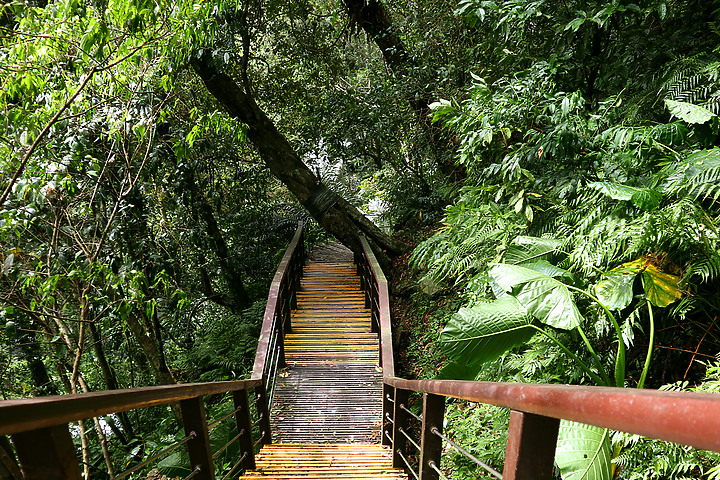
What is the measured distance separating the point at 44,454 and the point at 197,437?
126 centimetres

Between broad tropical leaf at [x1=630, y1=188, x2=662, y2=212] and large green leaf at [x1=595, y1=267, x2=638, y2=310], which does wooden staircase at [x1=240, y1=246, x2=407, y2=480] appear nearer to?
large green leaf at [x1=595, y1=267, x2=638, y2=310]

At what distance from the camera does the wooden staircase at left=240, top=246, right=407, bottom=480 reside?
3.76 m

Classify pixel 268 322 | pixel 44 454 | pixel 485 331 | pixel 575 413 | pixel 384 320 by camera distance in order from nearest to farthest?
pixel 575 413 → pixel 44 454 → pixel 485 331 → pixel 268 322 → pixel 384 320

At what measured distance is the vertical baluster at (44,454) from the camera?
1.01 metres

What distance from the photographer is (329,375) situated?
20.6ft

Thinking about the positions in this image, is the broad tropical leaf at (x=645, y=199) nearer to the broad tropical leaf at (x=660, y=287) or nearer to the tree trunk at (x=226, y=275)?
the broad tropical leaf at (x=660, y=287)

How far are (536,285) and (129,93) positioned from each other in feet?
12.3

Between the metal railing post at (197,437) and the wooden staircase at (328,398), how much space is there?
4.29ft

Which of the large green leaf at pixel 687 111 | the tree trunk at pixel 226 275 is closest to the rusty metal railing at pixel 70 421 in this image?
the large green leaf at pixel 687 111

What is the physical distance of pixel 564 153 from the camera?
3500 mm

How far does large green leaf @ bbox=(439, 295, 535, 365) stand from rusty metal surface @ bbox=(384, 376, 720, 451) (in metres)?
1.74

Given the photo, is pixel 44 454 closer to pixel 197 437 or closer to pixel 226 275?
pixel 197 437

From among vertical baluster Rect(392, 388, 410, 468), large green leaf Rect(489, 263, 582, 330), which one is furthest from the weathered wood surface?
large green leaf Rect(489, 263, 582, 330)

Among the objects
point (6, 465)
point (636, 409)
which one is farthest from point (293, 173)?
point (636, 409)
